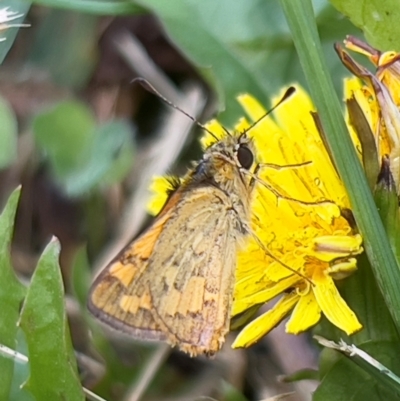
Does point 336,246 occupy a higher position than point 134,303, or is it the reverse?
point 336,246

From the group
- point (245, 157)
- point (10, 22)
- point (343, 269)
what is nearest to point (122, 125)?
point (10, 22)

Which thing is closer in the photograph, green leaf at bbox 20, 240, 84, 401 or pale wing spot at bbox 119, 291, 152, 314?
green leaf at bbox 20, 240, 84, 401

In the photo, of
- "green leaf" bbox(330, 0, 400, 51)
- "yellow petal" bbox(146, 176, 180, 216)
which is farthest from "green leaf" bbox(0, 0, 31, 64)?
"green leaf" bbox(330, 0, 400, 51)

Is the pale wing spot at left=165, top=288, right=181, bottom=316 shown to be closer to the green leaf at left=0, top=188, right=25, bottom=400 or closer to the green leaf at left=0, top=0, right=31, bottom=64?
the green leaf at left=0, top=188, right=25, bottom=400

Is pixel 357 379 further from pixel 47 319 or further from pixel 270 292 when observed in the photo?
pixel 47 319

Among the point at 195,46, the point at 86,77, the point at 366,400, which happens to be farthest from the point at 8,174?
the point at 366,400

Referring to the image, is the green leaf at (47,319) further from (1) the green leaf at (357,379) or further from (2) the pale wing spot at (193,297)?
(1) the green leaf at (357,379)
